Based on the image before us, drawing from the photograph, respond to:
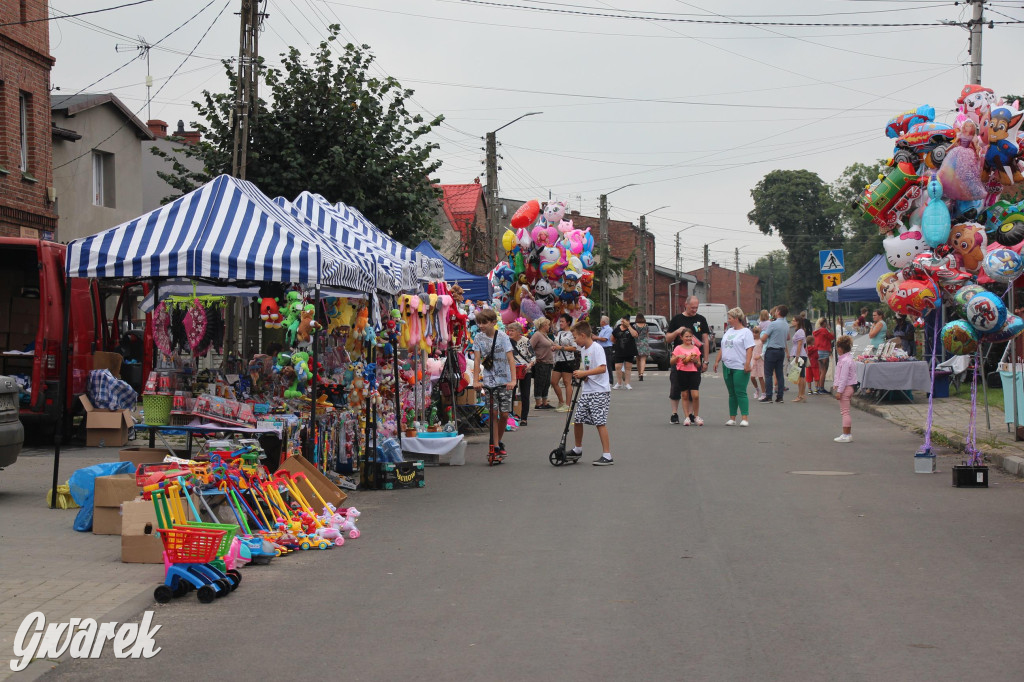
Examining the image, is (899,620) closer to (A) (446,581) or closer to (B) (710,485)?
(A) (446,581)

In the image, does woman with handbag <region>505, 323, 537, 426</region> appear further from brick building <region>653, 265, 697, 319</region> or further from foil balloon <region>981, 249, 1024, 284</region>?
brick building <region>653, 265, 697, 319</region>

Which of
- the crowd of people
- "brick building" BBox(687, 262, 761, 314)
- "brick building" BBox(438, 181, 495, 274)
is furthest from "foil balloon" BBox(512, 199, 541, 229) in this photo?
"brick building" BBox(687, 262, 761, 314)

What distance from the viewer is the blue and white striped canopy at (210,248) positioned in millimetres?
9680

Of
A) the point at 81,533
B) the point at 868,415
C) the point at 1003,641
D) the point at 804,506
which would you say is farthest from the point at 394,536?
the point at 868,415

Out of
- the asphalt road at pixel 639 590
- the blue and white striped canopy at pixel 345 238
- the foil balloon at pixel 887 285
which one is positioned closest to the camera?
the asphalt road at pixel 639 590

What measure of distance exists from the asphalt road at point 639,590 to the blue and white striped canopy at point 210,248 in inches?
97.0

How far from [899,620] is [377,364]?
27.1 ft

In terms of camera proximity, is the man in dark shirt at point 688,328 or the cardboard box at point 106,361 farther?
the man in dark shirt at point 688,328

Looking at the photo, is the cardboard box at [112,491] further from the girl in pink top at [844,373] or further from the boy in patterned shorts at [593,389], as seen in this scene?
the girl in pink top at [844,373]

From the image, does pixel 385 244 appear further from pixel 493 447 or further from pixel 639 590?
pixel 639 590

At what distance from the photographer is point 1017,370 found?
1425cm

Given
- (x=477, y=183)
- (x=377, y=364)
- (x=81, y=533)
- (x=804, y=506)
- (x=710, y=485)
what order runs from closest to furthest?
1. (x=81, y=533)
2. (x=804, y=506)
3. (x=710, y=485)
4. (x=377, y=364)
5. (x=477, y=183)

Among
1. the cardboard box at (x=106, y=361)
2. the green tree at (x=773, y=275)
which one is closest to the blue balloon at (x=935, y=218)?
the cardboard box at (x=106, y=361)

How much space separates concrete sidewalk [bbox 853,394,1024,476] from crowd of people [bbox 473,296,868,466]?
1479 mm
